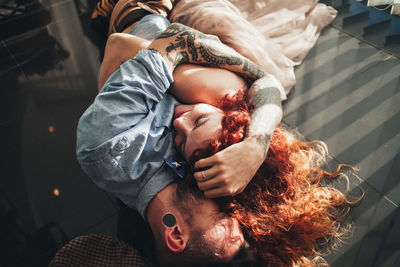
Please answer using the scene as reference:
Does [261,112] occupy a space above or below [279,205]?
above

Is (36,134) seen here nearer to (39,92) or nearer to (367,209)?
(39,92)

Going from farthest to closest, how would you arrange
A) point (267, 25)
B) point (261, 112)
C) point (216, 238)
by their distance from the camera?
point (267, 25), point (261, 112), point (216, 238)

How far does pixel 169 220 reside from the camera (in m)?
1.30

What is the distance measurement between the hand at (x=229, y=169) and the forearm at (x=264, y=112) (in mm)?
64

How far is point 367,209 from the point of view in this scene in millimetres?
1631

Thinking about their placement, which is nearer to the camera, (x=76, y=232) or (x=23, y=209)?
(x=76, y=232)

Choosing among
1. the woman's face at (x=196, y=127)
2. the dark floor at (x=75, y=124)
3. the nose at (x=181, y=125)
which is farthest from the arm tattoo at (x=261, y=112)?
the dark floor at (x=75, y=124)

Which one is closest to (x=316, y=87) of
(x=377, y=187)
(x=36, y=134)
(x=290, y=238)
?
(x=377, y=187)

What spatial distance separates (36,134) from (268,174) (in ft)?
5.51

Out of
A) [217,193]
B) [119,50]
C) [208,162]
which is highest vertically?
[119,50]

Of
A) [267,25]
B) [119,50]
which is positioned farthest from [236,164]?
[267,25]

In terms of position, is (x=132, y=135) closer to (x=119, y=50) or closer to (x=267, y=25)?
(x=119, y=50)

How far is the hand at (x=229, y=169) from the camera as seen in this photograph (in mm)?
1250

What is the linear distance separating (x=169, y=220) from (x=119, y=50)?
1069 mm
